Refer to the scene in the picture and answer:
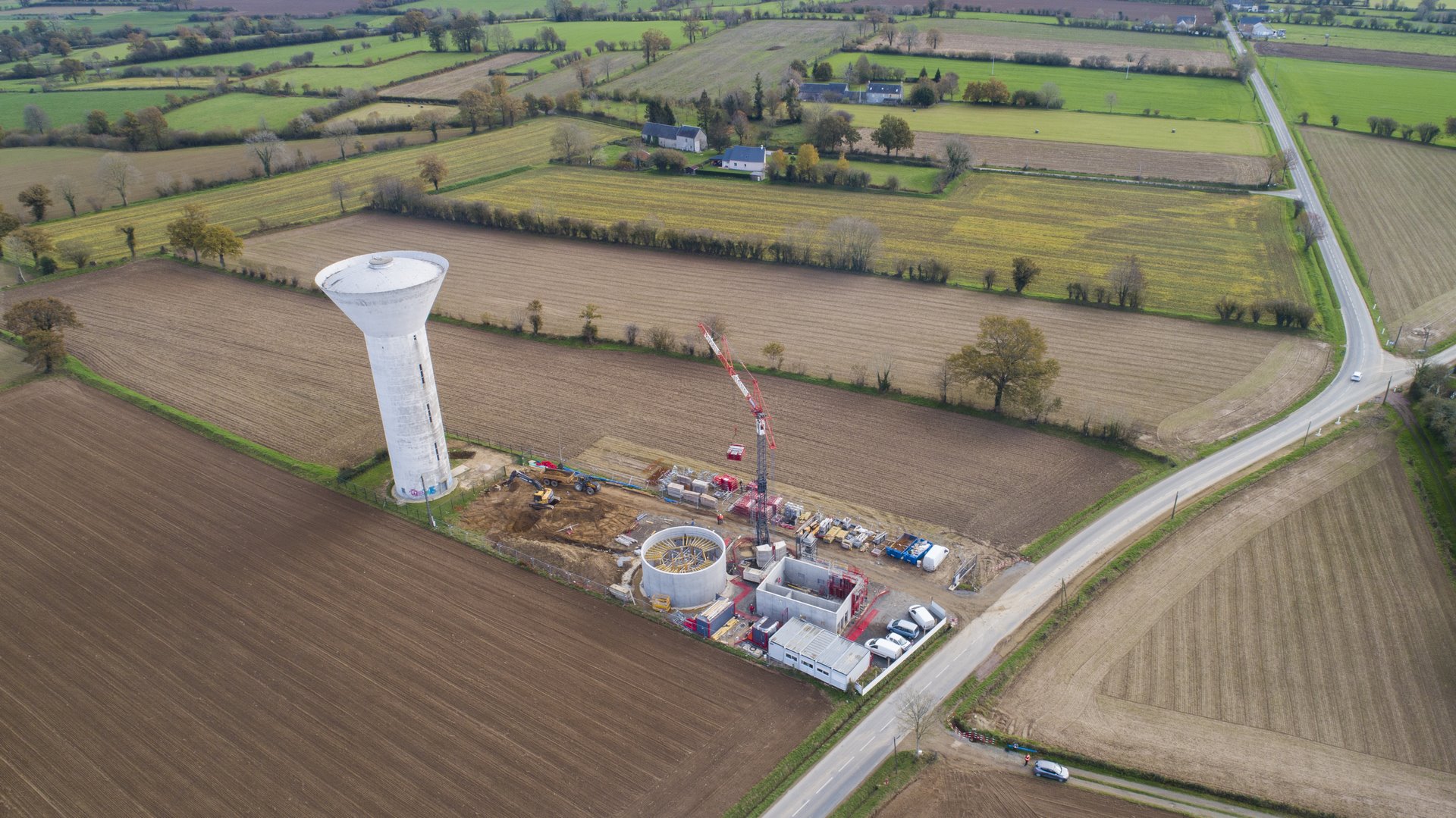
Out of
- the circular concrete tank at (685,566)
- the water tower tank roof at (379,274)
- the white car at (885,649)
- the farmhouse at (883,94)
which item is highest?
the farmhouse at (883,94)

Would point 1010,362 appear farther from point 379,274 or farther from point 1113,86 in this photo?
point 1113,86

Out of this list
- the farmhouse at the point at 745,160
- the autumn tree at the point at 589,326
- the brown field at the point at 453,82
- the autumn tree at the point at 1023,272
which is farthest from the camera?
the brown field at the point at 453,82

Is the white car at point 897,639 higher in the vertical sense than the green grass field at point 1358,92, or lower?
lower

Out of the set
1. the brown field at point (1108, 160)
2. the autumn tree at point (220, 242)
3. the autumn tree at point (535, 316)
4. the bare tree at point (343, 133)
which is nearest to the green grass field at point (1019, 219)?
the brown field at point (1108, 160)

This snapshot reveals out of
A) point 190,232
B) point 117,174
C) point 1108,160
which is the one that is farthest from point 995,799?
point 117,174

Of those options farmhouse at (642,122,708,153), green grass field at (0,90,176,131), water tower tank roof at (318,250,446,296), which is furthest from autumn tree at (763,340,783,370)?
green grass field at (0,90,176,131)

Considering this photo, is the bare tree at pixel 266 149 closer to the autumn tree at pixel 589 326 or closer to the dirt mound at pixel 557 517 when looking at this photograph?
the autumn tree at pixel 589 326
